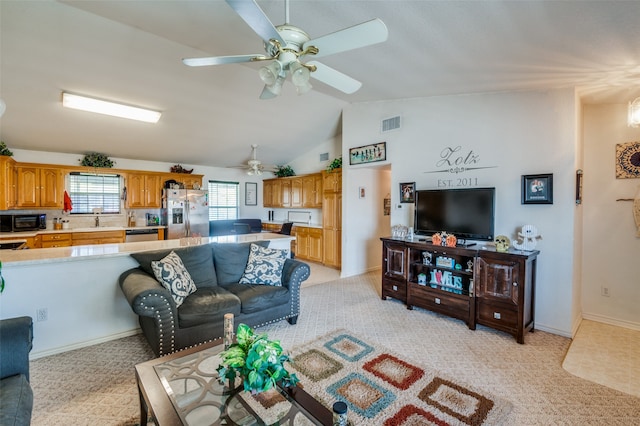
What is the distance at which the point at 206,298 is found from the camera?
2684 mm

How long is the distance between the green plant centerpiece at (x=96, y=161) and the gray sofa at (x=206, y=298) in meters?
3.92

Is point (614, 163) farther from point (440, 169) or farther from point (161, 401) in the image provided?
point (161, 401)

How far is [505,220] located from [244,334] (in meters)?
3.32

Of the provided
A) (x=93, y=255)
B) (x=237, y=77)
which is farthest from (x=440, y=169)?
(x=93, y=255)

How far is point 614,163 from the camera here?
3.24m

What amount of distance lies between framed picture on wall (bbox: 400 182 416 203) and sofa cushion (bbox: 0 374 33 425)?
13.5 feet

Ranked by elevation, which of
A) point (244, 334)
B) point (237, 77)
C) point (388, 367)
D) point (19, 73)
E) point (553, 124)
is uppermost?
point (237, 77)

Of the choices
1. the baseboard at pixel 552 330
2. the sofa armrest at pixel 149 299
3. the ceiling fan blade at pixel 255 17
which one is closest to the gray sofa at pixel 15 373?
the sofa armrest at pixel 149 299

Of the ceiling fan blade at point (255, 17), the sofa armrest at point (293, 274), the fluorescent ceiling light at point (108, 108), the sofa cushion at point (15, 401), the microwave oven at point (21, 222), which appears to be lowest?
the sofa cushion at point (15, 401)

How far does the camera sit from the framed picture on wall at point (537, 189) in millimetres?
3080

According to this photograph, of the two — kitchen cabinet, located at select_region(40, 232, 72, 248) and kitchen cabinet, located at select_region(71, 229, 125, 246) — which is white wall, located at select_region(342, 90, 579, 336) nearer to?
kitchen cabinet, located at select_region(71, 229, 125, 246)

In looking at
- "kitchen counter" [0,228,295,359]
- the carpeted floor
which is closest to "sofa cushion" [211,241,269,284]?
the carpeted floor

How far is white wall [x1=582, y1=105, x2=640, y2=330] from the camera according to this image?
10.4ft

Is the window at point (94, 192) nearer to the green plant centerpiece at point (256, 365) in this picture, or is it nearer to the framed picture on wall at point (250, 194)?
the framed picture on wall at point (250, 194)
